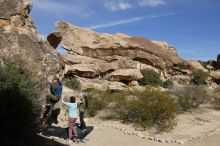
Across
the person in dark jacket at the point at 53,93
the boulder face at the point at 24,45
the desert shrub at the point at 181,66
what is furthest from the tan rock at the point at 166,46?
the person in dark jacket at the point at 53,93

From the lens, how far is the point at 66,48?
4100cm

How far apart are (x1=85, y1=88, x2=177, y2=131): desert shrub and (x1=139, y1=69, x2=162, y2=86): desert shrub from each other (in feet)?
64.8

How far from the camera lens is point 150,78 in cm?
3859

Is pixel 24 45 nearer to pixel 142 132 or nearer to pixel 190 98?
pixel 142 132

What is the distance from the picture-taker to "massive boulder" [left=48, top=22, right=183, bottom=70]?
41.3m

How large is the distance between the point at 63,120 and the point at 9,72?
5134 mm

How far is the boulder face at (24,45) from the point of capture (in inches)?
456

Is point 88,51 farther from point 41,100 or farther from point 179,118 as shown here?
point 41,100

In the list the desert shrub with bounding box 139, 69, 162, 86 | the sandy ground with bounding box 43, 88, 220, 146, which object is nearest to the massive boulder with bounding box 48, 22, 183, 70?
the desert shrub with bounding box 139, 69, 162, 86

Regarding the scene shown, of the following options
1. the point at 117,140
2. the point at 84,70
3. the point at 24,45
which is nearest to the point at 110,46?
the point at 84,70

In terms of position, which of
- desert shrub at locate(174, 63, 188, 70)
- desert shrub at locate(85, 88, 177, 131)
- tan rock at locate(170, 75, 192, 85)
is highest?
desert shrub at locate(174, 63, 188, 70)

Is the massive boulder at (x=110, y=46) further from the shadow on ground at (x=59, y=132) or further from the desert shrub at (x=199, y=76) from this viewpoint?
the shadow on ground at (x=59, y=132)

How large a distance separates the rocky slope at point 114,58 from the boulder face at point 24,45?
20039 mm

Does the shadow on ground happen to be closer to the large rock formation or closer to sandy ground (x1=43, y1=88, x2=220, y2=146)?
sandy ground (x1=43, y1=88, x2=220, y2=146)
